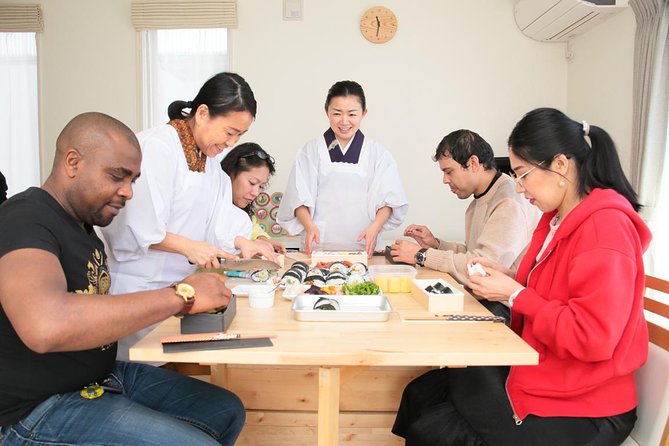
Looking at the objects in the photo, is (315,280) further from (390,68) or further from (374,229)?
(390,68)

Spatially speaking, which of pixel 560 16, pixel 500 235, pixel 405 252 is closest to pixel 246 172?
pixel 405 252

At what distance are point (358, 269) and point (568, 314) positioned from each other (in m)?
0.74

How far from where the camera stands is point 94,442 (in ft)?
3.38

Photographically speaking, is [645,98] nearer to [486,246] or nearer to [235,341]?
[486,246]

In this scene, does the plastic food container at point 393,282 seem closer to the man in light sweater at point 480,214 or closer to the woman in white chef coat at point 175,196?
the man in light sweater at point 480,214

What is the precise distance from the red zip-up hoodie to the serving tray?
1.13 feet

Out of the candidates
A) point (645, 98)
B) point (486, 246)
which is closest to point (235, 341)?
point (486, 246)

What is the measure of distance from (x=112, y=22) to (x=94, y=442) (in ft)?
13.0

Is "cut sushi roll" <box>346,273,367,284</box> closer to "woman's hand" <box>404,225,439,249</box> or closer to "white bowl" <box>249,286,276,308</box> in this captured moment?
"white bowl" <box>249,286,276,308</box>

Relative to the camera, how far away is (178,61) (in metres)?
4.18

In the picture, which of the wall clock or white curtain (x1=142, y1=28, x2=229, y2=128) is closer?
the wall clock

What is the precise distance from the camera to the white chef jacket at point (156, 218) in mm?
1605

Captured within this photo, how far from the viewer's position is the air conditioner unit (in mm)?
3242

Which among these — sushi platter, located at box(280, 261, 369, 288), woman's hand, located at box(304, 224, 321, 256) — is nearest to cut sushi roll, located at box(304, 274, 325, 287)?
sushi platter, located at box(280, 261, 369, 288)
